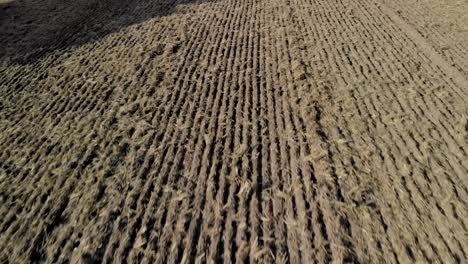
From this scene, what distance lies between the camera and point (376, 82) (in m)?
7.34

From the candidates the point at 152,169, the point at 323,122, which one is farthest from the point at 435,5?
the point at 152,169

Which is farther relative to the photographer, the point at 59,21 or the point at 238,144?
the point at 59,21

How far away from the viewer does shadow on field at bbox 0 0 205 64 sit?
9562mm

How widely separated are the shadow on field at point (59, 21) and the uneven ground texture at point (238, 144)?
0.15 m

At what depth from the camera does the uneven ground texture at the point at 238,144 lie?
4.40m

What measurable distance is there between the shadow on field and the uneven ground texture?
0.51 feet

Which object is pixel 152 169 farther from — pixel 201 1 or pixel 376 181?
pixel 201 1

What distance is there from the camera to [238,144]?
587 centimetres

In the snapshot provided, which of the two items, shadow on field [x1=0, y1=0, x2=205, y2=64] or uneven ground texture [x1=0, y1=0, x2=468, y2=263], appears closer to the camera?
uneven ground texture [x1=0, y1=0, x2=468, y2=263]

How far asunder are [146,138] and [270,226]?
294cm

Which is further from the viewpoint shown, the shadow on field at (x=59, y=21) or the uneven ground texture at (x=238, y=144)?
the shadow on field at (x=59, y=21)

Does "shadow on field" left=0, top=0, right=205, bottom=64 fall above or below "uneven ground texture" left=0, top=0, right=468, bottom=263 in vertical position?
above

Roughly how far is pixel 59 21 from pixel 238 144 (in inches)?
366

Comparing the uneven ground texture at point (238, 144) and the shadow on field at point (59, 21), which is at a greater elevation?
the shadow on field at point (59, 21)
